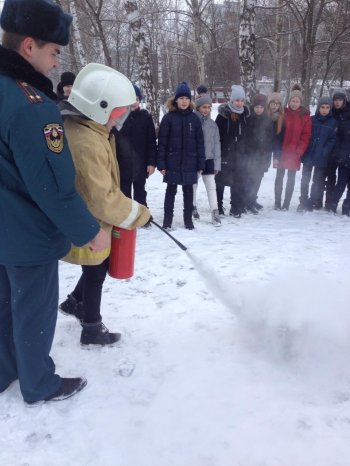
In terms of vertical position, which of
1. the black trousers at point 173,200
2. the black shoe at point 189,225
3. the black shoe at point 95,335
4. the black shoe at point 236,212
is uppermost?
the black trousers at point 173,200

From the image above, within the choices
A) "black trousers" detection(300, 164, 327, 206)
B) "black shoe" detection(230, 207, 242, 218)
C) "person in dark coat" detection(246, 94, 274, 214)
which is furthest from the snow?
"black trousers" detection(300, 164, 327, 206)

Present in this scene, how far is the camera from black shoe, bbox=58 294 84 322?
3268 mm

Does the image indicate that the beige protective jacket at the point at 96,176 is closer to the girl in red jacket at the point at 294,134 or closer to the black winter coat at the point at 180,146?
the black winter coat at the point at 180,146

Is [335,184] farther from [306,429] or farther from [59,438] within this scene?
[59,438]

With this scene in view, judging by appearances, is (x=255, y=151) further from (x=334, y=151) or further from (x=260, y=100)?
(x=334, y=151)

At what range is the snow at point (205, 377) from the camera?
6.70 ft

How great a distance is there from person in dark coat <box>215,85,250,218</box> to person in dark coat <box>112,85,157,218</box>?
1.39 m

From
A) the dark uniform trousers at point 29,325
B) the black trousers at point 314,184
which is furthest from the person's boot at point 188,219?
the dark uniform trousers at point 29,325

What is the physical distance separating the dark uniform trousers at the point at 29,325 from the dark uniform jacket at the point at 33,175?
122 mm

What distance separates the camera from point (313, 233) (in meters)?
5.86

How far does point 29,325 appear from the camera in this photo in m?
2.11

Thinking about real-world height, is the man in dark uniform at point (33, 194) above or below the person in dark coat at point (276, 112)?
below

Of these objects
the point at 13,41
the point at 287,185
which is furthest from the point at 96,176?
the point at 287,185

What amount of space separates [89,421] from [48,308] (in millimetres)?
712
